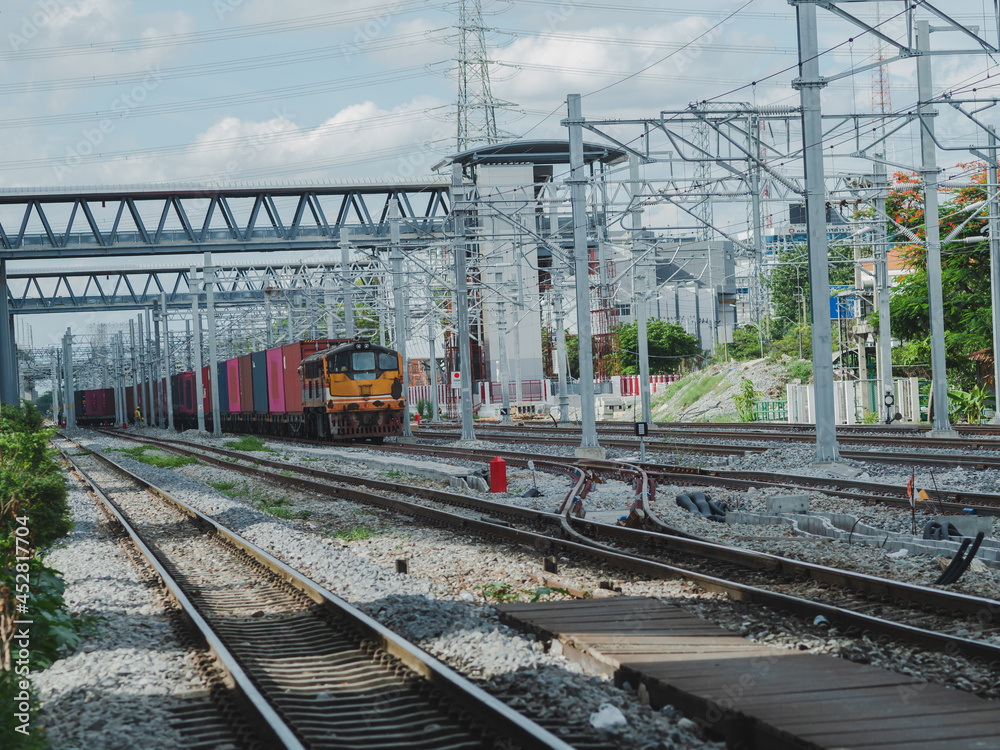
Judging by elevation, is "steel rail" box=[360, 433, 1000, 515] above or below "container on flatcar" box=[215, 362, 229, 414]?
below

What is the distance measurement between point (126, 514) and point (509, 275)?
188ft

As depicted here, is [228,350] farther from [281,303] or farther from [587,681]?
[587,681]

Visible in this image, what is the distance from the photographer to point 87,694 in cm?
601

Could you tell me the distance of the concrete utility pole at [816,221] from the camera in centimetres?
1683

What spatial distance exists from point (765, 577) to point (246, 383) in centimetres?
4092

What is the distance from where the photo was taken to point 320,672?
6.52 meters

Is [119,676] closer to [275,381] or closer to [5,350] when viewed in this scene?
[275,381]

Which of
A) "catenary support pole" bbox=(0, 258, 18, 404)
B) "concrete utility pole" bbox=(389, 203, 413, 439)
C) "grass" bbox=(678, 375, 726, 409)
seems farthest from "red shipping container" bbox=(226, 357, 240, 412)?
"grass" bbox=(678, 375, 726, 409)

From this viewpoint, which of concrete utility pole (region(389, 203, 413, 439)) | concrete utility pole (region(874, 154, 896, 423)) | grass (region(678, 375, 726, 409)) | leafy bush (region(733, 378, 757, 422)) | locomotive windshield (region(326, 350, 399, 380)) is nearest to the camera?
concrete utility pole (region(874, 154, 896, 423))

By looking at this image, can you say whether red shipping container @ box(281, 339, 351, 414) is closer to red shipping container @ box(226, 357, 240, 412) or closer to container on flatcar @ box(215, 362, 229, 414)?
red shipping container @ box(226, 357, 240, 412)

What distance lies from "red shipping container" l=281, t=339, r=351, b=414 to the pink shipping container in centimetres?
56

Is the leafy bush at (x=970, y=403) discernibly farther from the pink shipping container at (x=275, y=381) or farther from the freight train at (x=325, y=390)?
the pink shipping container at (x=275, y=381)

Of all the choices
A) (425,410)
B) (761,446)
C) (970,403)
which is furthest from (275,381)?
(970,403)

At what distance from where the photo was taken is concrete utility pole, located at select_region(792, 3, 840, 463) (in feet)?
55.2
